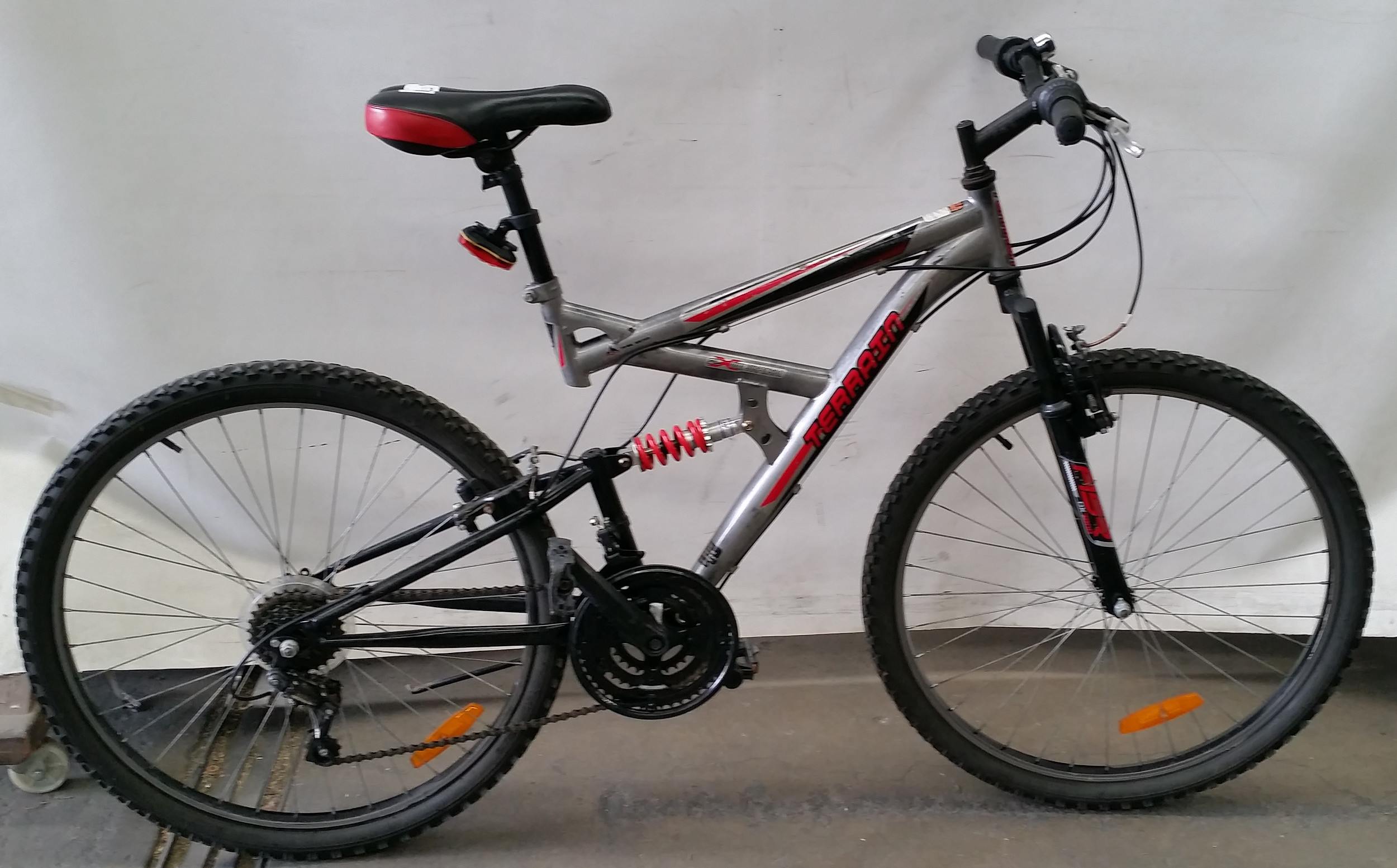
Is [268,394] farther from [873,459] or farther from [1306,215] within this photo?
[1306,215]

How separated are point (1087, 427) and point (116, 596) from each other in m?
1.72

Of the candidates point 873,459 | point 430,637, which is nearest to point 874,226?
point 873,459

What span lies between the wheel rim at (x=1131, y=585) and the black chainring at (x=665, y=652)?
20.0 inches

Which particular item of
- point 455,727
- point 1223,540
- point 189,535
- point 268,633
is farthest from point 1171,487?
point 189,535

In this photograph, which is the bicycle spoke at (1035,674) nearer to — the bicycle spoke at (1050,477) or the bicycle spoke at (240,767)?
the bicycle spoke at (1050,477)

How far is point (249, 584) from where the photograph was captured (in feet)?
5.28

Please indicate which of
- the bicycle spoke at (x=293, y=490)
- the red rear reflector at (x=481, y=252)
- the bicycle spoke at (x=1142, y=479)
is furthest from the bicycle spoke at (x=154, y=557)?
the bicycle spoke at (x=1142, y=479)

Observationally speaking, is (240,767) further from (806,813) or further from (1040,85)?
(1040,85)

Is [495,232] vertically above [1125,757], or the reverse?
[495,232]

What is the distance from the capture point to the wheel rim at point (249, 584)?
1.57 meters

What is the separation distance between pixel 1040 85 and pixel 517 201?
0.68 meters

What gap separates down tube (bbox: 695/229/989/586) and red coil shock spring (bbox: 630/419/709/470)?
13cm

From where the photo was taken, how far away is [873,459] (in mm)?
1711

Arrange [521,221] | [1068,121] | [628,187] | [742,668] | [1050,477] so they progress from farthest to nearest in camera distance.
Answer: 1. [1050,477]
2. [628,187]
3. [742,668]
4. [521,221]
5. [1068,121]
